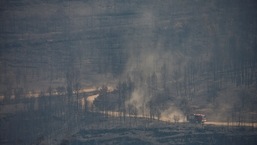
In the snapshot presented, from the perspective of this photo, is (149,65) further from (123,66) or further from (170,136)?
(170,136)

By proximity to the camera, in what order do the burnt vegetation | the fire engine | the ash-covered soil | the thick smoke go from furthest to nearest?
1. the thick smoke
2. the burnt vegetation
3. the fire engine
4. the ash-covered soil

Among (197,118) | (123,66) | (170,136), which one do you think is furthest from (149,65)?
(170,136)

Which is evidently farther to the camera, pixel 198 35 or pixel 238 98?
pixel 198 35

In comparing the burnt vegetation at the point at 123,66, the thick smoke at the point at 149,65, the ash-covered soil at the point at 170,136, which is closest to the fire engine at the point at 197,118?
the burnt vegetation at the point at 123,66

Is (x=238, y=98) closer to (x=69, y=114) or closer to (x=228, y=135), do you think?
(x=228, y=135)

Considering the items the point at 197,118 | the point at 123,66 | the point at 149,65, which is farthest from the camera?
the point at 149,65

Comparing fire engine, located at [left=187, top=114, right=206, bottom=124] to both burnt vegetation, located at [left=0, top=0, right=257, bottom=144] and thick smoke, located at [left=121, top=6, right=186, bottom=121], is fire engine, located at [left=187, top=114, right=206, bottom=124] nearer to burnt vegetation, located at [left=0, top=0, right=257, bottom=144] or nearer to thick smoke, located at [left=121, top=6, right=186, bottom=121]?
burnt vegetation, located at [left=0, top=0, right=257, bottom=144]

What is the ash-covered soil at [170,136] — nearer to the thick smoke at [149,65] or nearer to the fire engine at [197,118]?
the fire engine at [197,118]

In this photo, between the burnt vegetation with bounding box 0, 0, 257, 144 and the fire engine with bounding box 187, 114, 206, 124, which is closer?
the fire engine with bounding box 187, 114, 206, 124

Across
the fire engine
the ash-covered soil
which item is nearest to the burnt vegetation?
the ash-covered soil

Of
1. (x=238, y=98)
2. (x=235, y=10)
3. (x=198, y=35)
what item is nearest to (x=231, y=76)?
(x=238, y=98)

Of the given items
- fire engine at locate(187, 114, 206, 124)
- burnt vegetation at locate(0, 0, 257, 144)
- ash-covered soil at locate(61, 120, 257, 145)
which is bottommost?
ash-covered soil at locate(61, 120, 257, 145)
